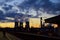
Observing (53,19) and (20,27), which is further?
(20,27)

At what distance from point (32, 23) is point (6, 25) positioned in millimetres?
37714

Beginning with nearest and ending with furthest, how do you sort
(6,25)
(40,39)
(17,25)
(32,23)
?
(40,39)
(17,25)
(32,23)
(6,25)

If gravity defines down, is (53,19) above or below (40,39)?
above

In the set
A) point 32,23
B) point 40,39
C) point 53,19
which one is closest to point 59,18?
point 53,19

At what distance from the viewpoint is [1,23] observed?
Answer: 585 ft

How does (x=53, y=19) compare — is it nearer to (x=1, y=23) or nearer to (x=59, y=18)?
(x=59, y=18)

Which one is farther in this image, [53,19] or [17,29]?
[17,29]

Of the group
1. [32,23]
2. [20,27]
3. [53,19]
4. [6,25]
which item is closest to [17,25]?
[20,27]

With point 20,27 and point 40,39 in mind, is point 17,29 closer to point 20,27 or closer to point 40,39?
point 20,27

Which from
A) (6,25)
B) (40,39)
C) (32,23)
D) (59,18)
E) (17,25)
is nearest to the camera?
(40,39)

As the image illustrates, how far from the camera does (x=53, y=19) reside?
51000mm

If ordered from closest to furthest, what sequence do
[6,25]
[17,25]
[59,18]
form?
[59,18], [17,25], [6,25]

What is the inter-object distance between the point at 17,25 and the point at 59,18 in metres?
56.7

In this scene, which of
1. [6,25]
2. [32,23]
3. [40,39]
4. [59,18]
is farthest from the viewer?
[6,25]
